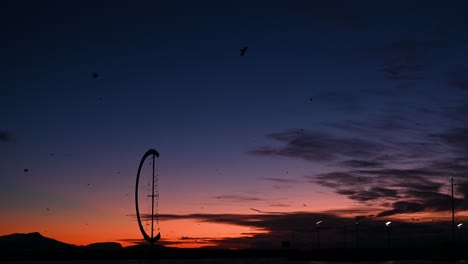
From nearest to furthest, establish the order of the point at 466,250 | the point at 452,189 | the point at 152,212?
1. the point at 152,212
2. the point at 452,189
3. the point at 466,250

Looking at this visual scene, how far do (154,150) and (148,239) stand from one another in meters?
19.7

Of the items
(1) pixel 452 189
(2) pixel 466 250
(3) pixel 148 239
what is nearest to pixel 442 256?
(2) pixel 466 250

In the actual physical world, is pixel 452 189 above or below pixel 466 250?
above

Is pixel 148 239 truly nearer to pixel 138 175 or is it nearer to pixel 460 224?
pixel 138 175

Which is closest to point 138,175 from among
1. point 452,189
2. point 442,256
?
point 452,189

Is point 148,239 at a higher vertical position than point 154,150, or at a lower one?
lower

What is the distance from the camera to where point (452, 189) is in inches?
6742

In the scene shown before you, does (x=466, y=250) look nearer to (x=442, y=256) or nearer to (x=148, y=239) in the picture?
(x=442, y=256)

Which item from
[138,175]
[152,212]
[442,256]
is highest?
[138,175]

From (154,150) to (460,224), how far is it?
125366 mm

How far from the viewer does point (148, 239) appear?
121 m

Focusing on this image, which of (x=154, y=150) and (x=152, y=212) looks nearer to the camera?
(x=152, y=212)

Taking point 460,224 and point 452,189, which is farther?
point 460,224

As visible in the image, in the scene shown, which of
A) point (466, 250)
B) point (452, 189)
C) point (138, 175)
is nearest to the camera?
point (138, 175)
